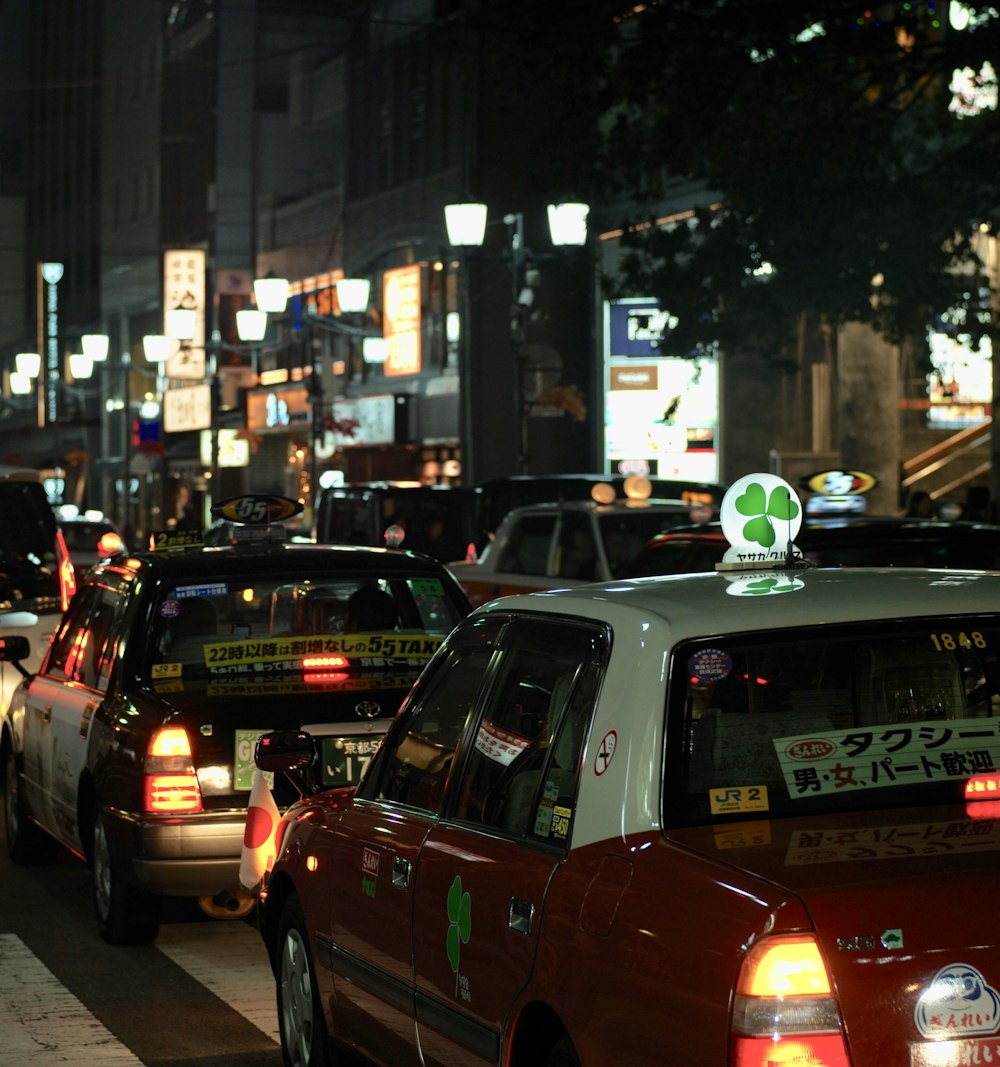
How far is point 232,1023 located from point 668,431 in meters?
30.1

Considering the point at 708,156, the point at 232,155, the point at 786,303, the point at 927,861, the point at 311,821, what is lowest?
the point at 311,821

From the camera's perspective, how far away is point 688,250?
20.6 metres

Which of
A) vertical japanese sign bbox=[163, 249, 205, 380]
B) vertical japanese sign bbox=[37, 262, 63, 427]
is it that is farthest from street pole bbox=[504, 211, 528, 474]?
vertical japanese sign bbox=[37, 262, 63, 427]

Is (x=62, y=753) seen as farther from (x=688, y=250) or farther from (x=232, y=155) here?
(x=232, y=155)

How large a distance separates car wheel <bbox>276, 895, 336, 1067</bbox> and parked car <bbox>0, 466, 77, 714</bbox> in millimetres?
7930

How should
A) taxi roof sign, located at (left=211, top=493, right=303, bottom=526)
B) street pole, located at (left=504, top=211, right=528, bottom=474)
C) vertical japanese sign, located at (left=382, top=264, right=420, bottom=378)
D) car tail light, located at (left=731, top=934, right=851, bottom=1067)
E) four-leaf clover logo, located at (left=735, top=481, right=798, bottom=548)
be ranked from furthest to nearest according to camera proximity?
vertical japanese sign, located at (left=382, top=264, right=420, bottom=378) < street pole, located at (left=504, top=211, right=528, bottom=474) < taxi roof sign, located at (left=211, top=493, right=303, bottom=526) < four-leaf clover logo, located at (left=735, top=481, right=798, bottom=548) < car tail light, located at (left=731, top=934, right=851, bottom=1067)

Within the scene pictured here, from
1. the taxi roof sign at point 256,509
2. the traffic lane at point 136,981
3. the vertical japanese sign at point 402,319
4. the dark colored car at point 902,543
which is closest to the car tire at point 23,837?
the traffic lane at point 136,981

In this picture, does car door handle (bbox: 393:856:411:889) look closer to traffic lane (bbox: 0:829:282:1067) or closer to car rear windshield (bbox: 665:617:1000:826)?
car rear windshield (bbox: 665:617:1000:826)

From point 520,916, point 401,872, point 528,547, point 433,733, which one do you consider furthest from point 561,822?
point 528,547

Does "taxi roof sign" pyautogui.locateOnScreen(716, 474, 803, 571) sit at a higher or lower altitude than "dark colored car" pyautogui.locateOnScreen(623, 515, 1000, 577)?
higher

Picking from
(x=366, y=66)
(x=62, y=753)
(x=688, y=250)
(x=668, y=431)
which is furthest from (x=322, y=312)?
(x=62, y=753)

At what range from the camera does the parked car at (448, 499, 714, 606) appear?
645 inches

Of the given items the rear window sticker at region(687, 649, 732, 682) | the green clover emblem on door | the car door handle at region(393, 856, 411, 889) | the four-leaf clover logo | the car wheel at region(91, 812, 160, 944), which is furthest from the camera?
the car wheel at region(91, 812, 160, 944)

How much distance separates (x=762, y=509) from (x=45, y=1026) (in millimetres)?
3137
